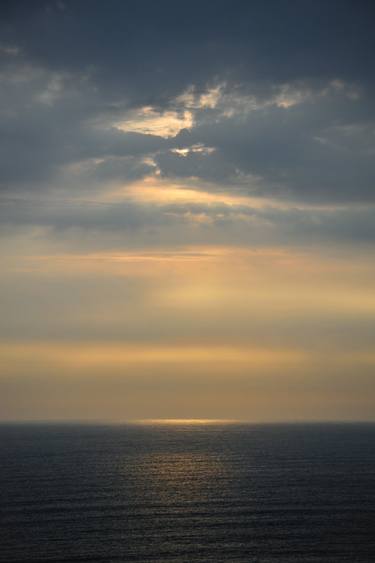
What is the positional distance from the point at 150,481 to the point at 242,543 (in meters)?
58.6

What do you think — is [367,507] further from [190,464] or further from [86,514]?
[190,464]

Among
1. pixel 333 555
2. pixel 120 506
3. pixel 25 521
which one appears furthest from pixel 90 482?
pixel 333 555

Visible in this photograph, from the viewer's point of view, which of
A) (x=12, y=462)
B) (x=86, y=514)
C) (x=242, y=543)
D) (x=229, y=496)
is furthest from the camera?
(x=12, y=462)

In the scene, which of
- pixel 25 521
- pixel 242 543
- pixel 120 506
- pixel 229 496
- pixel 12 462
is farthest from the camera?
pixel 12 462

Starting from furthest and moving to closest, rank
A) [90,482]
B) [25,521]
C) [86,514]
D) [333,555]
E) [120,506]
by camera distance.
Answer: [90,482]
[120,506]
[86,514]
[25,521]
[333,555]

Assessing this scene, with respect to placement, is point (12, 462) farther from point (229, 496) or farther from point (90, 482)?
point (229, 496)

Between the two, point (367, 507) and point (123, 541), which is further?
point (367, 507)

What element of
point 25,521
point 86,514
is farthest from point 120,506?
point 25,521

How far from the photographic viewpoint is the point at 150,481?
137125 mm

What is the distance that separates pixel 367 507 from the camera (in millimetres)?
103250

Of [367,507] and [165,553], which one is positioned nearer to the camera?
[165,553]

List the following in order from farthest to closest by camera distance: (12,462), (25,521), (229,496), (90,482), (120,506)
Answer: (12,462), (90,482), (229,496), (120,506), (25,521)

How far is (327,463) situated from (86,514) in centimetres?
9490

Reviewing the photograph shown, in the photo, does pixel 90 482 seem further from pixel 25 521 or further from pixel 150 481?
pixel 25 521
